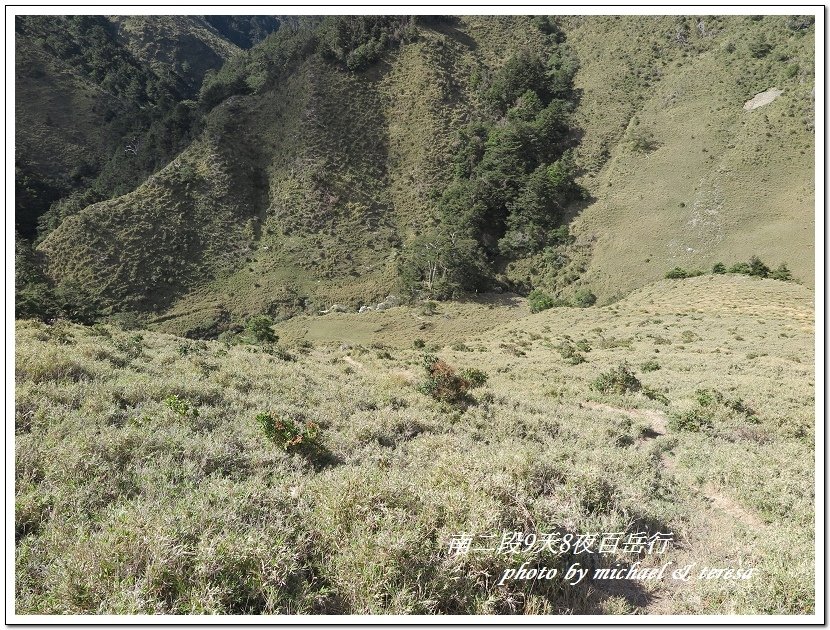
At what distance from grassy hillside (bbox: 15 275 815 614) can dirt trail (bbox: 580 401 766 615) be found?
0.12ft

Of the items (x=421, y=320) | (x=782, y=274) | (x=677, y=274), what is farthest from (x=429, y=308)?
(x=782, y=274)

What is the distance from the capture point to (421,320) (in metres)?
45.8

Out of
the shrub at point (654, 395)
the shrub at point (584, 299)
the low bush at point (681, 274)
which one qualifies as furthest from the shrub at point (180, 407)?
the low bush at point (681, 274)

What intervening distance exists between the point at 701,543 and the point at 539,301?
4432 cm

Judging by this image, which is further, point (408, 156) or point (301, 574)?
point (408, 156)

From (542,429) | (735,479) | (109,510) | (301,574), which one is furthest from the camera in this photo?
(542,429)

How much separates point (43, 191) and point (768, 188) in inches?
4312

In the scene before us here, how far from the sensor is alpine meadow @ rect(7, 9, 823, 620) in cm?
448

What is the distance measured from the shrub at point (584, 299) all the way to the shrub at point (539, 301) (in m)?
2.70

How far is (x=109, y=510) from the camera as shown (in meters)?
4.66

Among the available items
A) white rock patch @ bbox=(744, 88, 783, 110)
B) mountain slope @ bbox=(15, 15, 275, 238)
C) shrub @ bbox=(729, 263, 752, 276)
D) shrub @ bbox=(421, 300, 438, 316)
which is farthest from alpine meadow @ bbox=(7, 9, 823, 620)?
white rock patch @ bbox=(744, 88, 783, 110)

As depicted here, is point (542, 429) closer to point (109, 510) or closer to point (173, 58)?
point (109, 510)

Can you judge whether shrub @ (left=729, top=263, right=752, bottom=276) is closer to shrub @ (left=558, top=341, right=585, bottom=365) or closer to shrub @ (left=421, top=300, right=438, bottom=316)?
shrub @ (left=558, top=341, right=585, bottom=365)

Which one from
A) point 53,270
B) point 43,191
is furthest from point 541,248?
point 43,191
